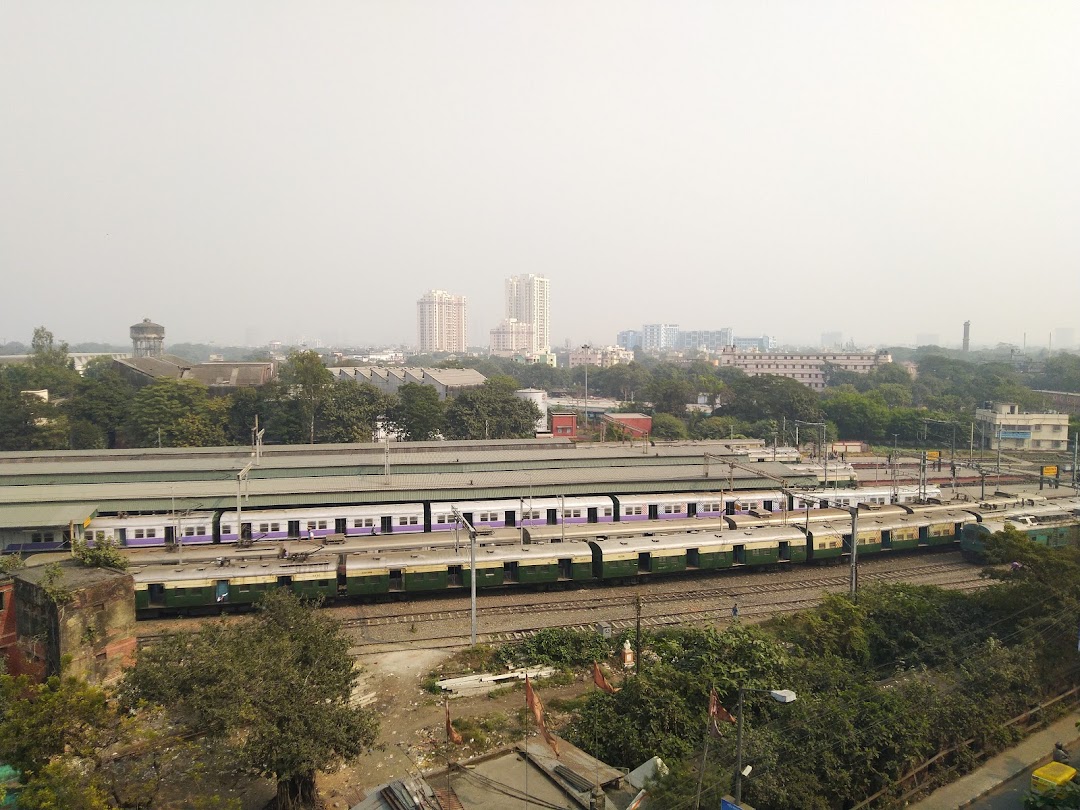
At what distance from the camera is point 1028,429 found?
5797 centimetres

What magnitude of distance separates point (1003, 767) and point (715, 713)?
215 inches

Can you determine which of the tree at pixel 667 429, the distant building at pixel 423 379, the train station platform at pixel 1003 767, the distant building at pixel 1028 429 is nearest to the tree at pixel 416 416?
the distant building at pixel 423 379

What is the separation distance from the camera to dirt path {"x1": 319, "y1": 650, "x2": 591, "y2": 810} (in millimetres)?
12633

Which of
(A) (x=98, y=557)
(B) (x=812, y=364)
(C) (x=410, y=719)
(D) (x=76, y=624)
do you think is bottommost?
(C) (x=410, y=719)

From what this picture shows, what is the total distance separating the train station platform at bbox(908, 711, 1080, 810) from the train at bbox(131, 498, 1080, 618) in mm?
9962

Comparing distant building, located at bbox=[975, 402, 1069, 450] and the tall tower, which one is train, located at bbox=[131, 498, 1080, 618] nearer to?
distant building, located at bbox=[975, 402, 1069, 450]

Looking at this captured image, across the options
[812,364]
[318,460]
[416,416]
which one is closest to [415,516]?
[318,460]

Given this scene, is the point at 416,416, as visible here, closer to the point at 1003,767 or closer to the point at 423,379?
the point at 423,379

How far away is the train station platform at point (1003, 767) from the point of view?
11.8 m

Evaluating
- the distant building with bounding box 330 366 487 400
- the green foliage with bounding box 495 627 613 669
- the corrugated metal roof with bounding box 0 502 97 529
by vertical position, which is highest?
the distant building with bounding box 330 366 487 400

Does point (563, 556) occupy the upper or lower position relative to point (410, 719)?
upper

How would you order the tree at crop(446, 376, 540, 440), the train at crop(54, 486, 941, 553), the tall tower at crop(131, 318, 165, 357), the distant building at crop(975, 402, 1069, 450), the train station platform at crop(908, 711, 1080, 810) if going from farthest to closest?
the tall tower at crop(131, 318, 165, 357)
the distant building at crop(975, 402, 1069, 450)
the tree at crop(446, 376, 540, 440)
the train at crop(54, 486, 941, 553)
the train station platform at crop(908, 711, 1080, 810)

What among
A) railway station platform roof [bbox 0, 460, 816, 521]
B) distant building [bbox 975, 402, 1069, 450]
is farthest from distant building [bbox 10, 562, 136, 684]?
distant building [bbox 975, 402, 1069, 450]

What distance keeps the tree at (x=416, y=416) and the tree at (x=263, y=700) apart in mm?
37517
